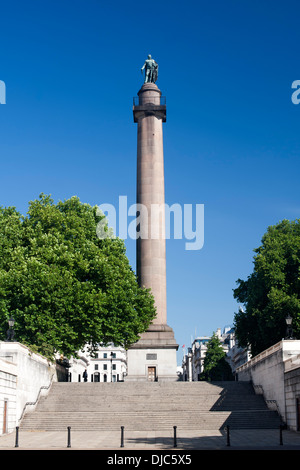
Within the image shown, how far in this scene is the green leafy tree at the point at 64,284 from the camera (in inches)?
1752

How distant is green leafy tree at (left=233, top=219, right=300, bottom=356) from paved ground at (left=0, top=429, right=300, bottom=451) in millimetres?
17866

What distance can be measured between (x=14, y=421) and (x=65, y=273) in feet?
45.4

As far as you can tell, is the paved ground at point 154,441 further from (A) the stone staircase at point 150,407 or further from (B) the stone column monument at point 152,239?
(B) the stone column monument at point 152,239

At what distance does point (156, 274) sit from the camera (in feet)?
176

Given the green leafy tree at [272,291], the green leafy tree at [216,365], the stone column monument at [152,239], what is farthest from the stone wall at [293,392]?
the green leafy tree at [216,365]

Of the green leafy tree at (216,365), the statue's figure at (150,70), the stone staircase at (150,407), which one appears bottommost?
the stone staircase at (150,407)

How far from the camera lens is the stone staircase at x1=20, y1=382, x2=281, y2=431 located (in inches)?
1388

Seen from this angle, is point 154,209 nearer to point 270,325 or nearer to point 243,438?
point 270,325

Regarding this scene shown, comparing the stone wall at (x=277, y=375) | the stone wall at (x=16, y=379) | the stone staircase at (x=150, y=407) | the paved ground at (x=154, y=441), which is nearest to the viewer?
the paved ground at (x=154, y=441)

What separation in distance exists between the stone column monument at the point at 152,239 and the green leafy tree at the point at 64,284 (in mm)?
1875

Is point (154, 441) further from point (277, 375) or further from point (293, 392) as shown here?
point (277, 375)

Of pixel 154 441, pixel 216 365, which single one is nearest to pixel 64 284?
pixel 154 441

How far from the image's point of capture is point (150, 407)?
128 feet

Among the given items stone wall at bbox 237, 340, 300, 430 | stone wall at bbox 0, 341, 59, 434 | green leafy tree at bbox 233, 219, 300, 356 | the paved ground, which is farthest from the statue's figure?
the paved ground
